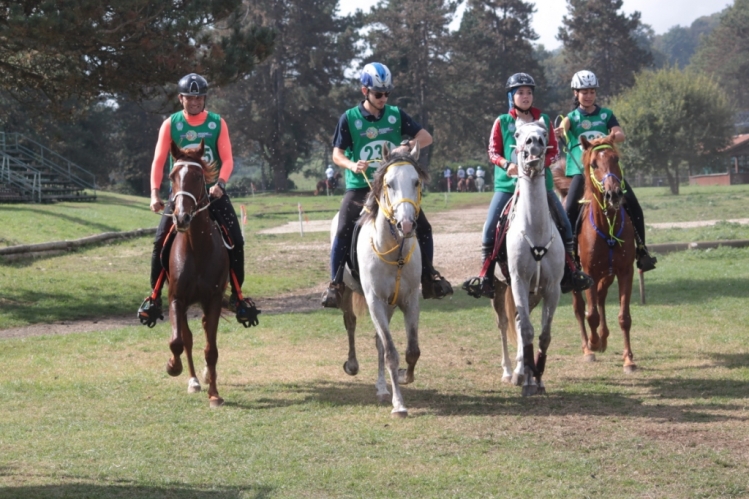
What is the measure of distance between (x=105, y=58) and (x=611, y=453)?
15028mm

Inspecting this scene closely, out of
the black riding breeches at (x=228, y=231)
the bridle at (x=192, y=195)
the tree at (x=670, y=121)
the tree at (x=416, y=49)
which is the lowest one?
the black riding breeches at (x=228, y=231)

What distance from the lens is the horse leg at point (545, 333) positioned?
968 centimetres

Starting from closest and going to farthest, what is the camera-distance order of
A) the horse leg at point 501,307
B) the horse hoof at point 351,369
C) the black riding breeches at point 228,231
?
1. the black riding breeches at point 228,231
2. the horse hoof at point 351,369
3. the horse leg at point 501,307

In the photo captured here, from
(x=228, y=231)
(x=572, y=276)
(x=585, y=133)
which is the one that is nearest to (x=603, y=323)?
(x=572, y=276)

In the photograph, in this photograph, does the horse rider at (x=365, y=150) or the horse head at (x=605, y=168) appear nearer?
the horse rider at (x=365, y=150)

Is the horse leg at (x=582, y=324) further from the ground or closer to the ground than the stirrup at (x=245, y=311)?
closer to the ground

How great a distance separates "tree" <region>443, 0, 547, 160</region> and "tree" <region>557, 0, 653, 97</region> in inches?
207

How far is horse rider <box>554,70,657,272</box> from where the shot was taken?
11.7m

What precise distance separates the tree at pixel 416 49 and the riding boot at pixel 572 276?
70.6 m

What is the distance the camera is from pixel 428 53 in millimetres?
83000

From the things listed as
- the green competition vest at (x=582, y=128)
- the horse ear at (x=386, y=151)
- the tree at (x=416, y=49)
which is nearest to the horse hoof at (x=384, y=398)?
the horse ear at (x=386, y=151)

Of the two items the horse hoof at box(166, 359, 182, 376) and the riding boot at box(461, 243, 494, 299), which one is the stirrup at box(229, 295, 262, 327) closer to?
the horse hoof at box(166, 359, 182, 376)

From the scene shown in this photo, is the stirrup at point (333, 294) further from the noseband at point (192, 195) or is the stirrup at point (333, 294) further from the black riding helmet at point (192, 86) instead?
the black riding helmet at point (192, 86)

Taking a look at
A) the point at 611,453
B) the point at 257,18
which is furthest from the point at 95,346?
the point at 257,18
